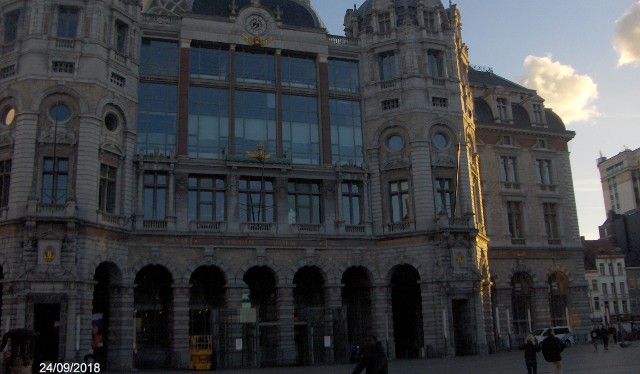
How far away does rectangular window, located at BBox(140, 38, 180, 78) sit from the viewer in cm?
5056

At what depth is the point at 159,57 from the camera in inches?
2010

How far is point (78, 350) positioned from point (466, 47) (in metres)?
42.5

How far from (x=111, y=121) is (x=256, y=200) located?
474 inches

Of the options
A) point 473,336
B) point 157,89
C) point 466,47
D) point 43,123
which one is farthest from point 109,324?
point 466,47

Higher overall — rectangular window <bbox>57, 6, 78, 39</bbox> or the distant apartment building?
rectangular window <bbox>57, 6, 78, 39</bbox>

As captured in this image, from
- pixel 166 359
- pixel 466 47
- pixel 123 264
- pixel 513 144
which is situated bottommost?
pixel 166 359

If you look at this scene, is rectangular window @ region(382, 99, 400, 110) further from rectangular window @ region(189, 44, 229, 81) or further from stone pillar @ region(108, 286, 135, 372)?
stone pillar @ region(108, 286, 135, 372)

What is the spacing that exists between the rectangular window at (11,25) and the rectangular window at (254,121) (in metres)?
16.4

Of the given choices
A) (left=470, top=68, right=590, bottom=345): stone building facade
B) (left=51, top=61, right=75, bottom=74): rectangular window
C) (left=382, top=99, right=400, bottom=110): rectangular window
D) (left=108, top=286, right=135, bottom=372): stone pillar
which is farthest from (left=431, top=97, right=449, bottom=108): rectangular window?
(left=51, top=61, right=75, bottom=74): rectangular window

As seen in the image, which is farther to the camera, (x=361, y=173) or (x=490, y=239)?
(x=490, y=239)

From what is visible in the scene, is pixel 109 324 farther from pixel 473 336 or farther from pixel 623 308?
pixel 623 308

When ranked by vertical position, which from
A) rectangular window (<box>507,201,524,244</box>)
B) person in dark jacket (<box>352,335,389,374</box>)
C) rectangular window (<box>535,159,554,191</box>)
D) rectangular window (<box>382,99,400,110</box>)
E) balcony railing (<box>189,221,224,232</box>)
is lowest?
person in dark jacket (<box>352,335,389,374</box>)

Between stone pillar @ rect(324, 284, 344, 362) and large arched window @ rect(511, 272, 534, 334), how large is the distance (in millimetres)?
19630

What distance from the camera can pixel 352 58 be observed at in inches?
2200
